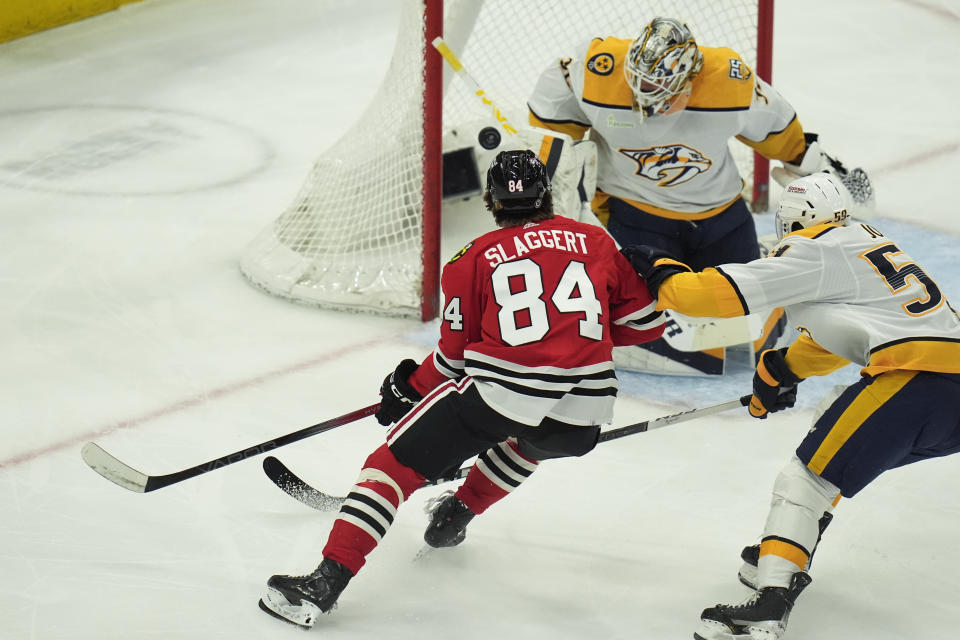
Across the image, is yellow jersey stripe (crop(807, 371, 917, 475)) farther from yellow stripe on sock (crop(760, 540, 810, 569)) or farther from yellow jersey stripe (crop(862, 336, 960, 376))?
yellow stripe on sock (crop(760, 540, 810, 569))

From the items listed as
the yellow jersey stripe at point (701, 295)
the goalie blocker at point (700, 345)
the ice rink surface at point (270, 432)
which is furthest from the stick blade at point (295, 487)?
the goalie blocker at point (700, 345)

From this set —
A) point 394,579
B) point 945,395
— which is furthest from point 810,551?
point 394,579

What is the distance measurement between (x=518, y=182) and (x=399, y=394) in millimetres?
516

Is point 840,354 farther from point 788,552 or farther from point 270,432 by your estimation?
point 270,432

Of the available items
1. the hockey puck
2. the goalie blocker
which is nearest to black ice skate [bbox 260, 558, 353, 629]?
the goalie blocker

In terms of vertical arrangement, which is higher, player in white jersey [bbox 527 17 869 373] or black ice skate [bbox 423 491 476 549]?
player in white jersey [bbox 527 17 869 373]

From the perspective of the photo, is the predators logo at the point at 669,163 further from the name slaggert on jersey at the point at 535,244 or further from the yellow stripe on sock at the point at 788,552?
the yellow stripe on sock at the point at 788,552

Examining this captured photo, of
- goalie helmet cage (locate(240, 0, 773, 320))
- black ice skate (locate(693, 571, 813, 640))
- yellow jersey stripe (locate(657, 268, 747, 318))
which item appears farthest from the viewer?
goalie helmet cage (locate(240, 0, 773, 320))

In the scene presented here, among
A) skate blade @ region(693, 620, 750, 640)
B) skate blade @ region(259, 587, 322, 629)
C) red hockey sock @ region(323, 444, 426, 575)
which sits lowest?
skate blade @ region(693, 620, 750, 640)

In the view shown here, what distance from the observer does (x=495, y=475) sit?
2.86 m

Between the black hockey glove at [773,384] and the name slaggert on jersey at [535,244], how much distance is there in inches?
22.3

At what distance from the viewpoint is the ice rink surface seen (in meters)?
2.81

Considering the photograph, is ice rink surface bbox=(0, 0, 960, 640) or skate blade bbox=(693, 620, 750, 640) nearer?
skate blade bbox=(693, 620, 750, 640)

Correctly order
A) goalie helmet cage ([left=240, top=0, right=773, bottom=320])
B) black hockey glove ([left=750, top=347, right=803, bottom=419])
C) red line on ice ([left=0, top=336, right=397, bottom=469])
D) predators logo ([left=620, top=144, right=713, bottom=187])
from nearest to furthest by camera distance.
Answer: black hockey glove ([left=750, top=347, right=803, bottom=419])
red line on ice ([left=0, top=336, right=397, bottom=469])
predators logo ([left=620, top=144, right=713, bottom=187])
goalie helmet cage ([left=240, top=0, right=773, bottom=320])
